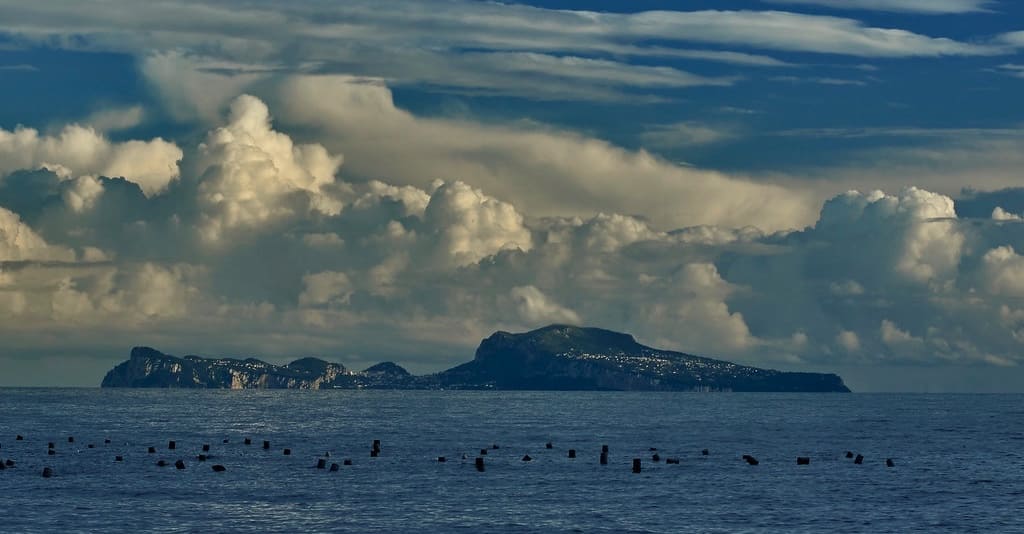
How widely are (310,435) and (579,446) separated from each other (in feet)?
145

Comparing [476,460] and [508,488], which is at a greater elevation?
→ [476,460]

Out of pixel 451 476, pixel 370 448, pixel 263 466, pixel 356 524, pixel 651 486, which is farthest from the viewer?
pixel 370 448

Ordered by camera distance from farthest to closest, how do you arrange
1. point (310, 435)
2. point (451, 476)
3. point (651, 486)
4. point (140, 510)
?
point (310, 435)
point (451, 476)
point (651, 486)
point (140, 510)

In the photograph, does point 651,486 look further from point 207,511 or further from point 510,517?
point 207,511

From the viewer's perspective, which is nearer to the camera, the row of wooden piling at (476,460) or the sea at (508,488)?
the sea at (508,488)

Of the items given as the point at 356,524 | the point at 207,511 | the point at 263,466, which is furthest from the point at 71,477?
the point at 356,524

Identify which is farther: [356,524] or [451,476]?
[451,476]

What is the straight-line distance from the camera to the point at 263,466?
123250mm

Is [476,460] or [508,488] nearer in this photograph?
[508,488]

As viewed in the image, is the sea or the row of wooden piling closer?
the sea

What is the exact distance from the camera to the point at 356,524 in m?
81.9

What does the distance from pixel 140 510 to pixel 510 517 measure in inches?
998

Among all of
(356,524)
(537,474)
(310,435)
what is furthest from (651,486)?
(310,435)

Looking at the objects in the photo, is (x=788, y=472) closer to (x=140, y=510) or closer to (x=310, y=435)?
(x=140, y=510)
